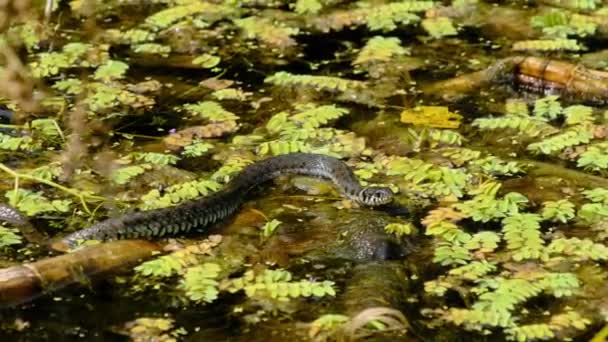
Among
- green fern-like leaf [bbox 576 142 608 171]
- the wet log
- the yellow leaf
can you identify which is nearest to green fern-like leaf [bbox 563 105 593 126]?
green fern-like leaf [bbox 576 142 608 171]

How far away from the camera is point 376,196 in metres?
9.42

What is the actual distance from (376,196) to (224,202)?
1309 millimetres

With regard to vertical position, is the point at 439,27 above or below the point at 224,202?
below

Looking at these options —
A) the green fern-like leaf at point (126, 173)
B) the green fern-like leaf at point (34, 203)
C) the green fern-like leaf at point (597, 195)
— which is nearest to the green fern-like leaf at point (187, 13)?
the green fern-like leaf at point (126, 173)

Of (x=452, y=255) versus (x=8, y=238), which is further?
(x=8, y=238)

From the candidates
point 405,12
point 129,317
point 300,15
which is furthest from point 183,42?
point 129,317

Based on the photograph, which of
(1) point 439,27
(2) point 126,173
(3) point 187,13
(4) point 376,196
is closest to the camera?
(4) point 376,196

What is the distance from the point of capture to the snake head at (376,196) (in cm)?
939

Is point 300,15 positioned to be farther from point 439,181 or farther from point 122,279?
point 122,279

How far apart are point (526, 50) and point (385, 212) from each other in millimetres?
4545

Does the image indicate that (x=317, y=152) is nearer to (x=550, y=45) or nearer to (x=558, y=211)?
(x=558, y=211)

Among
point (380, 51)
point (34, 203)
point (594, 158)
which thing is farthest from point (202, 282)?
point (380, 51)

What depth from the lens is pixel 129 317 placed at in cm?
780

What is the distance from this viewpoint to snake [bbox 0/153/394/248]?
8.80 m
